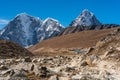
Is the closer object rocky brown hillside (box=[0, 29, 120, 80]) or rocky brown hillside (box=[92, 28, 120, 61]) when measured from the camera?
rocky brown hillside (box=[0, 29, 120, 80])

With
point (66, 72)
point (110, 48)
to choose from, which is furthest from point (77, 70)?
point (110, 48)

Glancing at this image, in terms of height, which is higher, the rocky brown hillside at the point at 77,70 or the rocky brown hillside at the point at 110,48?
the rocky brown hillside at the point at 110,48

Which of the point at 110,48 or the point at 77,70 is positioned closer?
the point at 77,70

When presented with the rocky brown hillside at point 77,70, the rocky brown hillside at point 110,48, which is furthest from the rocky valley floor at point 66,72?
the rocky brown hillside at point 110,48

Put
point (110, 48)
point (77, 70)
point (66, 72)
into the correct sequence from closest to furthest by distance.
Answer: point (66, 72) → point (77, 70) → point (110, 48)

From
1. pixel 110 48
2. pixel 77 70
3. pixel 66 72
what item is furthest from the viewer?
pixel 110 48

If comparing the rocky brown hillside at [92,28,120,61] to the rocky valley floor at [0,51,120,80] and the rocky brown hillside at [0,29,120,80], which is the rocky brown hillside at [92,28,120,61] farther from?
the rocky valley floor at [0,51,120,80]

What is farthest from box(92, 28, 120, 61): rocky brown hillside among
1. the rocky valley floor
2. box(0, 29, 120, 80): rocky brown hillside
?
the rocky valley floor

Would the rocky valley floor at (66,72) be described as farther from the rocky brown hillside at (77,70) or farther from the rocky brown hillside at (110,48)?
the rocky brown hillside at (110,48)

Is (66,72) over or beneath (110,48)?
beneath

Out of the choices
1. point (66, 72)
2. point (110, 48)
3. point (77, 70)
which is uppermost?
point (110, 48)

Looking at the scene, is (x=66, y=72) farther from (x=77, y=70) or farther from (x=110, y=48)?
(x=110, y=48)

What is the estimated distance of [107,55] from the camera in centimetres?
4444

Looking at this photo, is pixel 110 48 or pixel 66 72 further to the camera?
pixel 110 48
